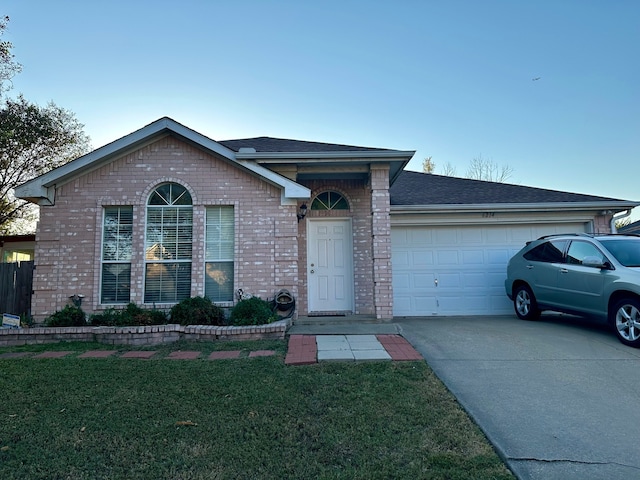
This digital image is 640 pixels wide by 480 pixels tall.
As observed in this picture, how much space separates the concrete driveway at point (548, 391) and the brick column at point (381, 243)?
83 centimetres

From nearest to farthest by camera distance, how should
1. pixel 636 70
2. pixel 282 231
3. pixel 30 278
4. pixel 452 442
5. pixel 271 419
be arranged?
pixel 452 442
pixel 271 419
pixel 282 231
pixel 30 278
pixel 636 70

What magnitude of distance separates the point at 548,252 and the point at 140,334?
25.2 feet

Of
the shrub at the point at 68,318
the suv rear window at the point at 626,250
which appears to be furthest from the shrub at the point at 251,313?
the suv rear window at the point at 626,250

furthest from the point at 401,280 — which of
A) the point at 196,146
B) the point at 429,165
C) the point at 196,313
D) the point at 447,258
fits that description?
the point at 429,165

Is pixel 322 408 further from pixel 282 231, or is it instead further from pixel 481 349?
pixel 282 231

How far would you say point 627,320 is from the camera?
17.8 feet

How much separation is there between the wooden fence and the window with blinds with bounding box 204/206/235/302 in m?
4.31

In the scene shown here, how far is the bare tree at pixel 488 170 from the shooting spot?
72.9 feet

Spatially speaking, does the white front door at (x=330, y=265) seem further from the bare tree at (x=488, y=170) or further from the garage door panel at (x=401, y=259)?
the bare tree at (x=488, y=170)

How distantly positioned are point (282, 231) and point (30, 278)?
5847mm

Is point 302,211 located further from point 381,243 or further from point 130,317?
point 130,317

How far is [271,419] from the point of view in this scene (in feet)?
10.7

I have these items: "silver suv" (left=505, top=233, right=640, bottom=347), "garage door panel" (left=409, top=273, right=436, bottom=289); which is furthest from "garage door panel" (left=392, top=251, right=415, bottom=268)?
"silver suv" (left=505, top=233, right=640, bottom=347)

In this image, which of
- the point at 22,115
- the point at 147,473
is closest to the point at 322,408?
the point at 147,473
